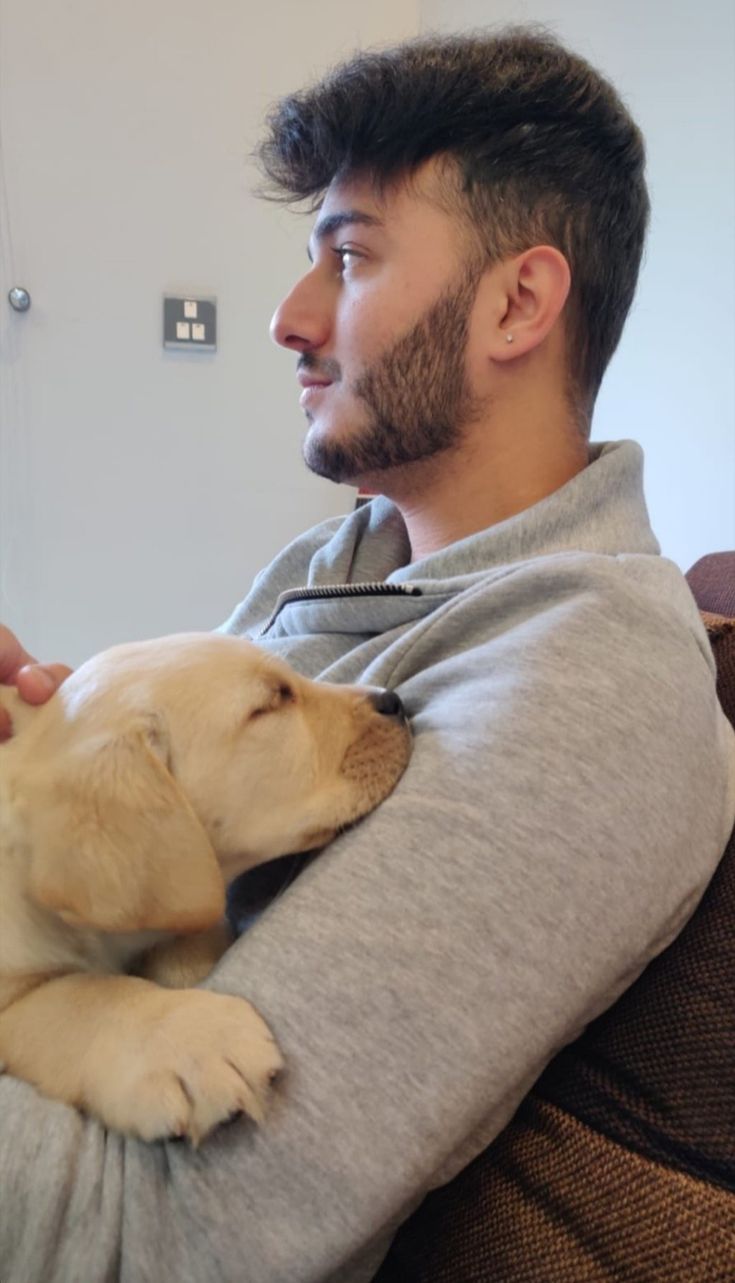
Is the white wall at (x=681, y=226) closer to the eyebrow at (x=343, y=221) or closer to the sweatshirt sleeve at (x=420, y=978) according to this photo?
the eyebrow at (x=343, y=221)

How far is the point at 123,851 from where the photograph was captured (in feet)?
2.63

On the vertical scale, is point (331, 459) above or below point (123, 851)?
above

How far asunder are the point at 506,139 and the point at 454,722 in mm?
796

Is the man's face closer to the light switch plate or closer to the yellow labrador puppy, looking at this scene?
the yellow labrador puppy

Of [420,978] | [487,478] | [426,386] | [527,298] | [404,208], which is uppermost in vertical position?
[404,208]

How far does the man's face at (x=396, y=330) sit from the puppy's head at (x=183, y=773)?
360 millimetres

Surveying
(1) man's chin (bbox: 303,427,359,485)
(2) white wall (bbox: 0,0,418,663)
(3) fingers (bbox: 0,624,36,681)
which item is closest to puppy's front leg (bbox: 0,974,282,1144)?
(3) fingers (bbox: 0,624,36,681)

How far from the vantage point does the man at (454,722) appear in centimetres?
69

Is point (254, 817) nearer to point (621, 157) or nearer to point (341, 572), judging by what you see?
point (341, 572)

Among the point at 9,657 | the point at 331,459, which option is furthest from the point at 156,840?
the point at 331,459

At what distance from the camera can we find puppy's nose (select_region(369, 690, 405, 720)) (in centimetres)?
95

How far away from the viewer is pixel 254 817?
37.8 inches

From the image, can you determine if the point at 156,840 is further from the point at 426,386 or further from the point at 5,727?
the point at 426,386

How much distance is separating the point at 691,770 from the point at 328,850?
314 millimetres
